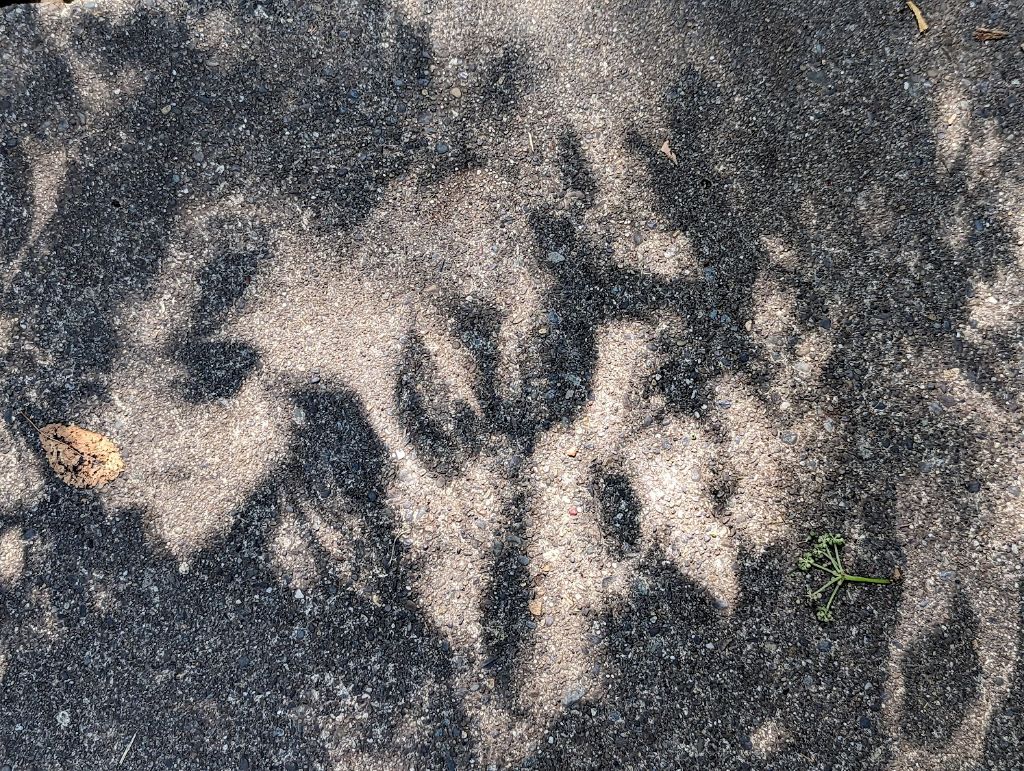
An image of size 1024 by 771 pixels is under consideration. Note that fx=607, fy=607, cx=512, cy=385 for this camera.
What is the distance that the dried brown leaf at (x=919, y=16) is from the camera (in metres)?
2.29

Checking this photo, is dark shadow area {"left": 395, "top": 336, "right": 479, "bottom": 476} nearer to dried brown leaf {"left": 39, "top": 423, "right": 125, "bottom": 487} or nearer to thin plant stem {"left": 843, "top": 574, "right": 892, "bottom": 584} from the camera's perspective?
dried brown leaf {"left": 39, "top": 423, "right": 125, "bottom": 487}

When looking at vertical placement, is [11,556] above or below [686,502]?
above

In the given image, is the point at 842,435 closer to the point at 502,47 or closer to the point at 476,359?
the point at 476,359

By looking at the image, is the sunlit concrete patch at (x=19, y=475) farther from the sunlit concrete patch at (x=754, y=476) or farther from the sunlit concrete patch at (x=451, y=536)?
the sunlit concrete patch at (x=754, y=476)

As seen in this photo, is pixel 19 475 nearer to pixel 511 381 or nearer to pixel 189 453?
pixel 189 453

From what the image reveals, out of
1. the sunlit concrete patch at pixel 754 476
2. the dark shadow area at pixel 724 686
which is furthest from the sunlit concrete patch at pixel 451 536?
the sunlit concrete patch at pixel 754 476

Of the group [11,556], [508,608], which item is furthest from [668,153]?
[11,556]

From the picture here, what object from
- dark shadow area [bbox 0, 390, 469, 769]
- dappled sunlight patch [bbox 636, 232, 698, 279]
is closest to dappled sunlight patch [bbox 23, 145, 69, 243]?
dark shadow area [bbox 0, 390, 469, 769]

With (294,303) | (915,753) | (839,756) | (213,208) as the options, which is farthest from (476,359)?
(915,753)

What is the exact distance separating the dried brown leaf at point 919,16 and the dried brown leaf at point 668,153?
101cm

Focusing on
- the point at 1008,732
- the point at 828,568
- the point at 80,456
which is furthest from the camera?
the point at 80,456

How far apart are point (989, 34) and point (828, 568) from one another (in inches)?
81.5

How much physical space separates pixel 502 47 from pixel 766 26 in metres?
1.03

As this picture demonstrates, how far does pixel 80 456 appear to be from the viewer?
2307 mm
